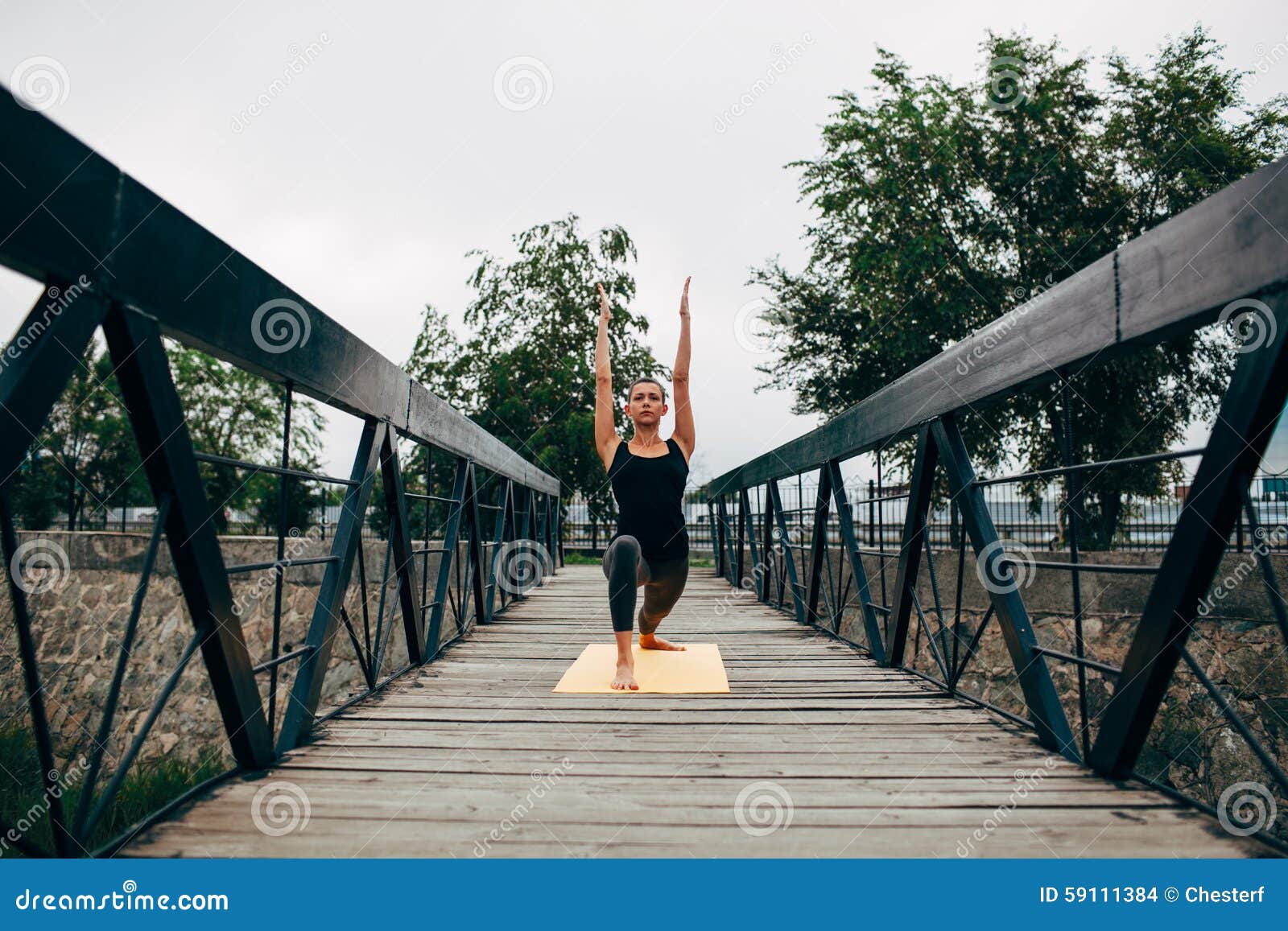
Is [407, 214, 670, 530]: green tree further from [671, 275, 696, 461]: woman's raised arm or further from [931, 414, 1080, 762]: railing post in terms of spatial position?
[931, 414, 1080, 762]: railing post

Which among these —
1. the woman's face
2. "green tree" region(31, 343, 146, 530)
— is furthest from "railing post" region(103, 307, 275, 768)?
"green tree" region(31, 343, 146, 530)

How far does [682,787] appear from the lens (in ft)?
6.34

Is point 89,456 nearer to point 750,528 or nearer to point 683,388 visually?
point 750,528

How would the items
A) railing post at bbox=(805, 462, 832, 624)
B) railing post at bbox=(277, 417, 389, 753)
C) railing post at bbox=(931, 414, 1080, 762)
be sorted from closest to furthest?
1. railing post at bbox=(931, 414, 1080, 762)
2. railing post at bbox=(277, 417, 389, 753)
3. railing post at bbox=(805, 462, 832, 624)

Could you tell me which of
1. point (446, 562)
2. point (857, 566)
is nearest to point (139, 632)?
point (446, 562)

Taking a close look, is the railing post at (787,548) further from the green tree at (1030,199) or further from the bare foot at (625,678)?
the green tree at (1030,199)

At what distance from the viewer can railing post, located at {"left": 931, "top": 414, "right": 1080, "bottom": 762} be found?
2162 millimetres

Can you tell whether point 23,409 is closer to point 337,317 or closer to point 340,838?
point 340,838

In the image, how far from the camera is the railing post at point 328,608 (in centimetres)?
227

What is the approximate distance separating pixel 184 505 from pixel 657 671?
2276 mm

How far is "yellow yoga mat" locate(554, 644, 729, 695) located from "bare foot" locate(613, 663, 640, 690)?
2 centimetres

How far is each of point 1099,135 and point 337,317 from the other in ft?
47.7

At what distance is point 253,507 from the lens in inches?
739

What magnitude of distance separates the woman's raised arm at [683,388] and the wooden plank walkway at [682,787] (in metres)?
1.17
